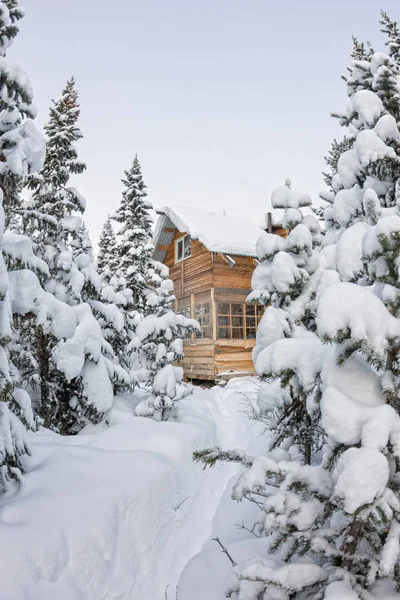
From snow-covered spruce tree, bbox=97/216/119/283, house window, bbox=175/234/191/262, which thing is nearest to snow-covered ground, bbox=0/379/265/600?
house window, bbox=175/234/191/262

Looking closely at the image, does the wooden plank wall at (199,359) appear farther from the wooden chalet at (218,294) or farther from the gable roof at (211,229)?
the gable roof at (211,229)

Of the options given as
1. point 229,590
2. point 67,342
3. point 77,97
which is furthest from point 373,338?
point 77,97

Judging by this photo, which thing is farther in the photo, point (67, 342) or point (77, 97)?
point (77, 97)

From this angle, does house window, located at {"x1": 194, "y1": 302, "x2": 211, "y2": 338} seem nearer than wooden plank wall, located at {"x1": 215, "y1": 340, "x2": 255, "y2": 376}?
No

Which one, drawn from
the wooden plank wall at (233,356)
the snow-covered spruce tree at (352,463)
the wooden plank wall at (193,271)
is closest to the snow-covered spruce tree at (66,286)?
the snow-covered spruce tree at (352,463)

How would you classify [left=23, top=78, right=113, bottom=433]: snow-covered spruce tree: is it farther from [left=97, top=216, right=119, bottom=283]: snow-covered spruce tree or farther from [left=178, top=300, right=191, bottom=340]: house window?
[left=97, top=216, right=119, bottom=283]: snow-covered spruce tree

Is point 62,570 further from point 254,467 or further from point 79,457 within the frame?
point 254,467

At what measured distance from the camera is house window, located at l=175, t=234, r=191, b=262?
23103mm

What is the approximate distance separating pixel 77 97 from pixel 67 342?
6.78 meters

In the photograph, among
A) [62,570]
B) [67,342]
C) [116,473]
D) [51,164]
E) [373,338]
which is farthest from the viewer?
[51,164]

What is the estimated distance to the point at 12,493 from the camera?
470 centimetres

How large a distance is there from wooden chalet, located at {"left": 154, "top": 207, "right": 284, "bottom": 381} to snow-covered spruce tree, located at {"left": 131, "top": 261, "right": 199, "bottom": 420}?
26.2ft

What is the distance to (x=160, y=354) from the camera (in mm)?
10133

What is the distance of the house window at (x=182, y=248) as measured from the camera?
23103mm
